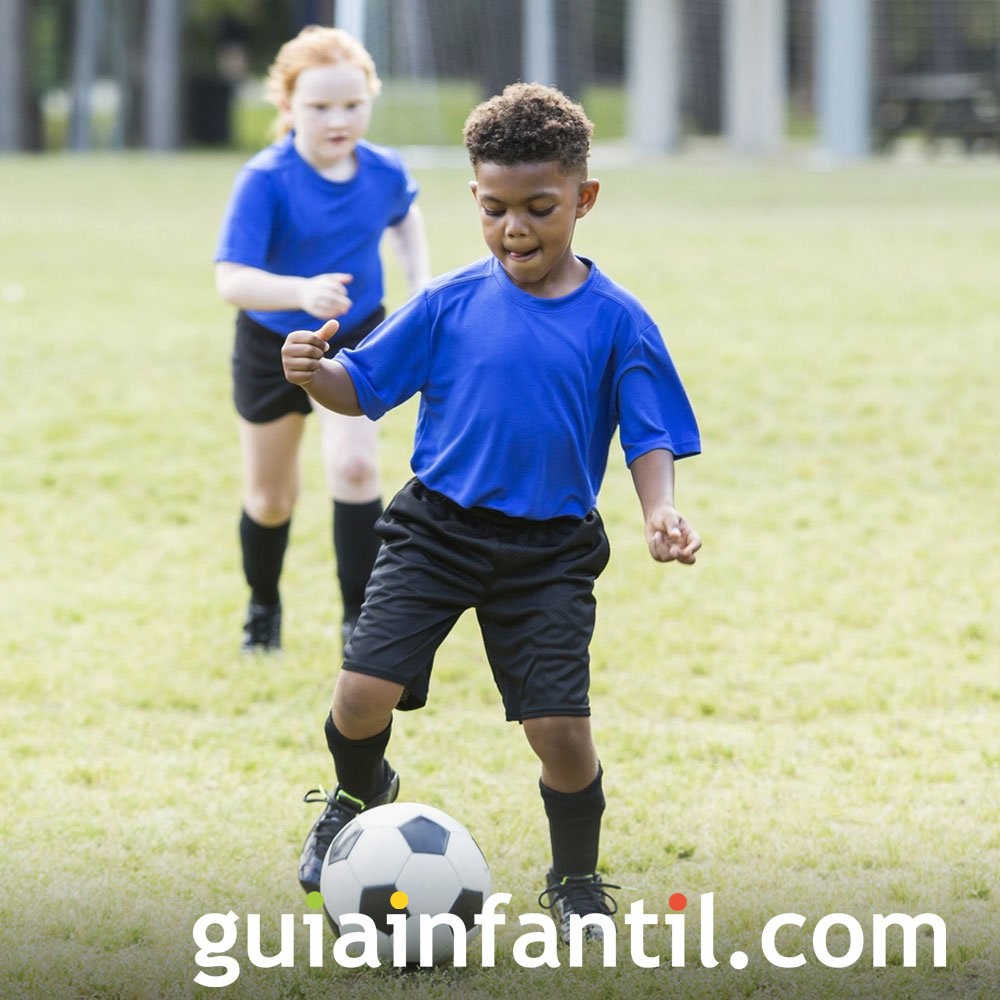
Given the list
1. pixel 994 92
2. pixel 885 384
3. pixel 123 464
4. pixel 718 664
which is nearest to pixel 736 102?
pixel 994 92

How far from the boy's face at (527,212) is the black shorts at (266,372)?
1.95 m

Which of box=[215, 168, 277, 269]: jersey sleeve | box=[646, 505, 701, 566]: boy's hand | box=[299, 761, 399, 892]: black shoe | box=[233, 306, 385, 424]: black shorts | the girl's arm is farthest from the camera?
box=[233, 306, 385, 424]: black shorts

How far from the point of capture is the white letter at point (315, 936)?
3.41m

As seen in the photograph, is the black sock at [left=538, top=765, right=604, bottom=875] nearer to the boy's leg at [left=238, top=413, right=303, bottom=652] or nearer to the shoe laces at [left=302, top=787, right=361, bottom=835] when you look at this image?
the shoe laces at [left=302, top=787, right=361, bottom=835]

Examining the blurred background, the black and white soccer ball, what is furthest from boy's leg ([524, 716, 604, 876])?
the blurred background

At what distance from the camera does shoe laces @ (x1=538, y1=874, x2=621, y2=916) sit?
11.8 ft

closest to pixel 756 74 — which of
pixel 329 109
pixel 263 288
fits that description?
pixel 329 109

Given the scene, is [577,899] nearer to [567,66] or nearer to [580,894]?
[580,894]

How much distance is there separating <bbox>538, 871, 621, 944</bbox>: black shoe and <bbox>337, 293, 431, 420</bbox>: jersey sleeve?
1083 mm

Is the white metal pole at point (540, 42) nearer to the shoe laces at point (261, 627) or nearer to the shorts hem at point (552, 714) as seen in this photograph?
the shoe laces at point (261, 627)

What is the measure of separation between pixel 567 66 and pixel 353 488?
33197 mm

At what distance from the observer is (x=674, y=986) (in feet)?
10.9

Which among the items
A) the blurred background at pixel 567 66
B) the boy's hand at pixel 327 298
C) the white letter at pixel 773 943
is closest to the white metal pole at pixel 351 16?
the blurred background at pixel 567 66

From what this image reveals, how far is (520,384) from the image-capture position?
3.42 meters
